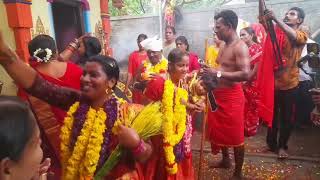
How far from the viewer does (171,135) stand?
2490mm

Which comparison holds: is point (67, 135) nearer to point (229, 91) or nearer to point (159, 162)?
point (159, 162)

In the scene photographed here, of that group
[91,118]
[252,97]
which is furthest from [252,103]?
[91,118]

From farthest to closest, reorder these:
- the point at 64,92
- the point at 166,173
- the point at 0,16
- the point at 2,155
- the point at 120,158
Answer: the point at 0,16, the point at 166,173, the point at 64,92, the point at 120,158, the point at 2,155

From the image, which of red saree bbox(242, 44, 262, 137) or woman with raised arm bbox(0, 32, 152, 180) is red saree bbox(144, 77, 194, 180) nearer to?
woman with raised arm bbox(0, 32, 152, 180)

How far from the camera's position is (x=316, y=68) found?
12.8ft

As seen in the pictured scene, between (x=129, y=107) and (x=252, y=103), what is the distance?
3594mm

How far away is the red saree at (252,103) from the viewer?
512 centimetres

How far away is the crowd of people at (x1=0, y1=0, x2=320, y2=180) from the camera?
148cm

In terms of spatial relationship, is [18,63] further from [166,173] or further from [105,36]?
[105,36]

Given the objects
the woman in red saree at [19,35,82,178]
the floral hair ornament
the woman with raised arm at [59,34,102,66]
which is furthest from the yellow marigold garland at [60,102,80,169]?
the woman with raised arm at [59,34,102,66]

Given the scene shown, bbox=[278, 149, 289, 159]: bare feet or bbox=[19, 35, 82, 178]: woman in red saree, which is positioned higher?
bbox=[19, 35, 82, 178]: woman in red saree

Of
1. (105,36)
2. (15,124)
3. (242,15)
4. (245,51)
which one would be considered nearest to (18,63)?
(15,124)

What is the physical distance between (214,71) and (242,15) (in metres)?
6.51

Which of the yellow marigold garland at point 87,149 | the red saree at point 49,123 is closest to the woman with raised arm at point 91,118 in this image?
the yellow marigold garland at point 87,149
